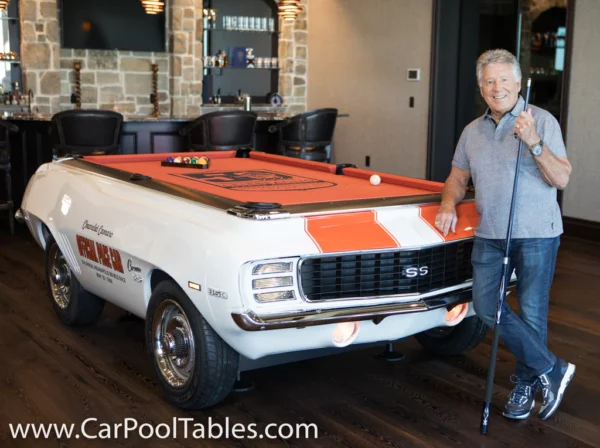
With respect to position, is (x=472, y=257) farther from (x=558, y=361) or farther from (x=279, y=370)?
(x=279, y=370)

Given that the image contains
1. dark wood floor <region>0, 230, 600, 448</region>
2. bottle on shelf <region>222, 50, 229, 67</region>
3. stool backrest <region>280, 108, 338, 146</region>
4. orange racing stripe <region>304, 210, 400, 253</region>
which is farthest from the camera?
bottle on shelf <region>222, 50, 229, 67</region>

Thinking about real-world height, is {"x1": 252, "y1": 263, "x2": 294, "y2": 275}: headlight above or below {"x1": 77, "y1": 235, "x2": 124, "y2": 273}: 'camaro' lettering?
above

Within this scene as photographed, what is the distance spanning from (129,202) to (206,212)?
52 cm

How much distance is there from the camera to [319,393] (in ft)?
10.8

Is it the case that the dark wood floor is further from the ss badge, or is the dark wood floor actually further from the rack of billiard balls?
the rack of billiard balls

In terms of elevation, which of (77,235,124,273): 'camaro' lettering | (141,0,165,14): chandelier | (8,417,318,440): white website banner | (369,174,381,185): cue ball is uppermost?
(141,0,165,14): chandelier

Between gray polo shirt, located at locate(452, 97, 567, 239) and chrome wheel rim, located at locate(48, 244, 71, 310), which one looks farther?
chrome wheel rim, located at locate(48, 244, 71, 310)

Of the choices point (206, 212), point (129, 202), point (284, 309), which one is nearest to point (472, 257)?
point (284, 309)

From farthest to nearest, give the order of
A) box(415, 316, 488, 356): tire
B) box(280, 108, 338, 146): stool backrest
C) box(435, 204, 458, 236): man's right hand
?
box(280, 108, 338, 146): stool backrest → box(415, 316, 488, 356): tire → box(435, 204, 458, 236): man's right hand

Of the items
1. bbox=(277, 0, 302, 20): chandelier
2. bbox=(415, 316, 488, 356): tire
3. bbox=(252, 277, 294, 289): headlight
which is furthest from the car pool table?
bbox=(277, 0, 302, 20): chandelier

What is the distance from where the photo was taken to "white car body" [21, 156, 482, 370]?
8.75ft

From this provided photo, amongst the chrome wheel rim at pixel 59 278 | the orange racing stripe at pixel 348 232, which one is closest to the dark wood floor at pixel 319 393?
the chrome wheel rim at pixel 59 278

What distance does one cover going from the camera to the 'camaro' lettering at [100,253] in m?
3.33

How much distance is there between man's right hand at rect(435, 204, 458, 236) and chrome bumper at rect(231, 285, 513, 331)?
0.25 m
